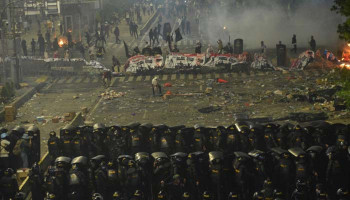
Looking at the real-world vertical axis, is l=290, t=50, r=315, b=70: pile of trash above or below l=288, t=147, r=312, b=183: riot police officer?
above

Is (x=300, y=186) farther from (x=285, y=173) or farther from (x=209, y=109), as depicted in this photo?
(x=209, y=109)

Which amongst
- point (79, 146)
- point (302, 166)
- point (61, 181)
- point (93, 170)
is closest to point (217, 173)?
point (302, 166)

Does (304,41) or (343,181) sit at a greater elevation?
(304,41)

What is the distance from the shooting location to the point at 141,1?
3216 inches

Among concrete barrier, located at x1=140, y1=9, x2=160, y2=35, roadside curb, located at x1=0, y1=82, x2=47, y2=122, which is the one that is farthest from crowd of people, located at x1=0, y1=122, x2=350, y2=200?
concrete barrier, located at x1=140, y1=9, x2=160, y2=35

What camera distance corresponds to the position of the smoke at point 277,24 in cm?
5328

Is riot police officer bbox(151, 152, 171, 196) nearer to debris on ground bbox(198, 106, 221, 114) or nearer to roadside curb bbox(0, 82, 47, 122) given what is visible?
debris on ground bbox(198, 106, 221, 114)

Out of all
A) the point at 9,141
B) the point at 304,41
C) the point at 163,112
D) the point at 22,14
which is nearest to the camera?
the point at 9,141

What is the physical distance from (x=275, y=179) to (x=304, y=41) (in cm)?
3453

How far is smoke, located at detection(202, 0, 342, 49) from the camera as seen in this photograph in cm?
5328

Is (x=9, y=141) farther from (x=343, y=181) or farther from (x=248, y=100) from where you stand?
(x=248, y=100)

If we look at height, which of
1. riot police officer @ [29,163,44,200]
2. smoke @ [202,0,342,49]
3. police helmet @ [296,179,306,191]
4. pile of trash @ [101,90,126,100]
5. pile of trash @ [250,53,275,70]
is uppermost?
smoke @ [202,0,342,49]

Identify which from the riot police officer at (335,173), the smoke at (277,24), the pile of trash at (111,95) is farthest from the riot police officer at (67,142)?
the smoke at (277,24)

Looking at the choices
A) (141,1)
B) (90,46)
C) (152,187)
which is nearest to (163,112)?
(152,187)
